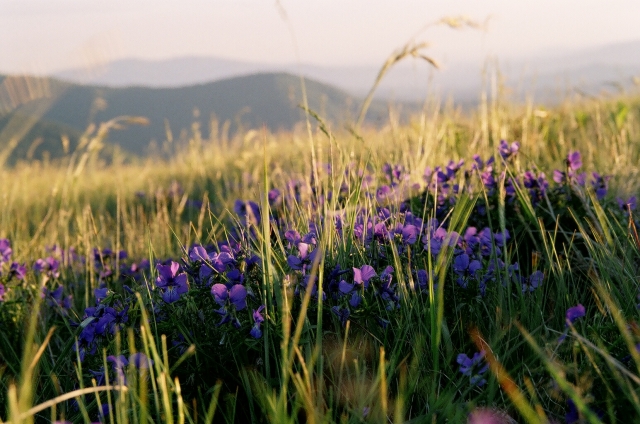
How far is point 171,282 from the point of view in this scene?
1.78m

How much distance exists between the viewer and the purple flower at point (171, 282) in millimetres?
1748

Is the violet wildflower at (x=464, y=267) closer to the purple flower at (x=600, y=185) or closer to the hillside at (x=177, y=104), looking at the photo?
the purple flower at (x=600, y=185)

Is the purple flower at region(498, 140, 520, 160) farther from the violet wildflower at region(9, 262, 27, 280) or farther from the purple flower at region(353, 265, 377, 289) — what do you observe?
the violet wildflower at region(9, 262, 27, 280)

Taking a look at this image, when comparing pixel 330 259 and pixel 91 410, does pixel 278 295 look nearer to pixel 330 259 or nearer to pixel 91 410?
pixel 330 259

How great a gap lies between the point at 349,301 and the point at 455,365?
372 mm

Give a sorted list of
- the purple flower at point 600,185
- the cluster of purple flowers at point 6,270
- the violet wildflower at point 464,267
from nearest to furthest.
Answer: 1. the violet wildflower at point 464,267
2. the cluster of purple flowers at point 6,270
3. the purple flower at point 600,185

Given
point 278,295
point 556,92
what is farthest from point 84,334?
point 556,92

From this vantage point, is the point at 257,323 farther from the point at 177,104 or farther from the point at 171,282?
the point at 177,104

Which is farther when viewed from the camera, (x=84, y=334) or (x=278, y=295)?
(x=84, y=334)

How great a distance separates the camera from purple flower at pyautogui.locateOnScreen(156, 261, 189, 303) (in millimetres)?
1748

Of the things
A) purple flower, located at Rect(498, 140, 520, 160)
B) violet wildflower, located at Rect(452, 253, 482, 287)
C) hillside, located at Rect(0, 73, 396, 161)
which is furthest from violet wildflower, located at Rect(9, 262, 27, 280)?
hillside, located at Rect(0, 73, 396, 161)

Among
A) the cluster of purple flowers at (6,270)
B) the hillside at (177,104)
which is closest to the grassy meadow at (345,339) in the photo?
the cluster of purple flowers at (6,270)

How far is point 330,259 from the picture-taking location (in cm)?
199

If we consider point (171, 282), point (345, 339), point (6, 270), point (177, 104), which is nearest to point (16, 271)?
point (6, 270)
